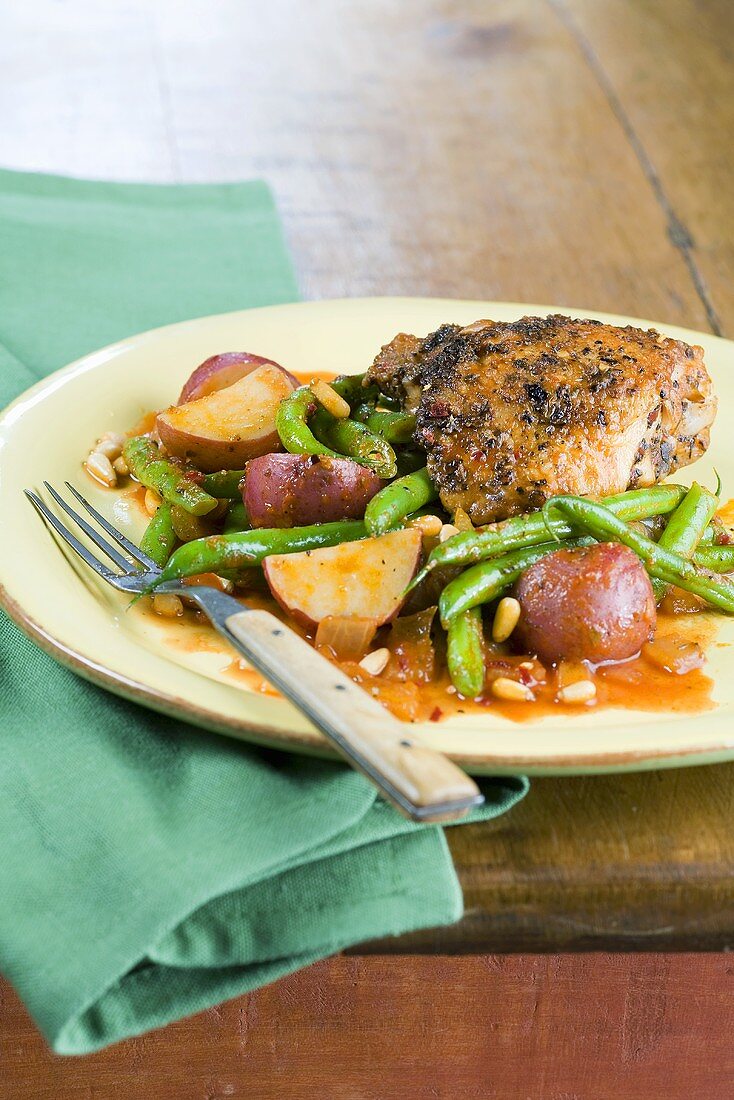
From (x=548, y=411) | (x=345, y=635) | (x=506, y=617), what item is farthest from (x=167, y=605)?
(x=548, y=411)

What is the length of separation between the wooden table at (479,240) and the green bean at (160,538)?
1088 mm

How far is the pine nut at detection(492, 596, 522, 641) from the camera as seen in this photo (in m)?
2.66

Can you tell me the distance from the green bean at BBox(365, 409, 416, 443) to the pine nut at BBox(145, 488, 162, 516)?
0.60 meters

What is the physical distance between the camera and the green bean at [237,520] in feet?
10.2

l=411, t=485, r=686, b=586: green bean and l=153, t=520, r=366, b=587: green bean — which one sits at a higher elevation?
l=153, t=520, r=366, b=587: green bean

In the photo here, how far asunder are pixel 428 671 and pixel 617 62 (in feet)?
20.4

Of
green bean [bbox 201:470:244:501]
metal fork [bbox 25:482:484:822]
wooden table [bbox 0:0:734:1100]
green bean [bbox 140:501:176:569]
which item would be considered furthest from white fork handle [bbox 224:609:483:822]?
green bean [bbox 201:470:244:501]

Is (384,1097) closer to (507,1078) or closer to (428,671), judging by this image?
(507,1078)

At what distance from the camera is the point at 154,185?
18.2 ft

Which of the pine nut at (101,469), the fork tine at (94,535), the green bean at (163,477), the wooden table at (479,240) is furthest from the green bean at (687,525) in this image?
the pine nut at (101,469)

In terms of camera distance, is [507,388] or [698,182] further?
[698,182]

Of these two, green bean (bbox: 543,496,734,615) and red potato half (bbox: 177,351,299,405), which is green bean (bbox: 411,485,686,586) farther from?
red potato half (bbox: 177,351,299,405)

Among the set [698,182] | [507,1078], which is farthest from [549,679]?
[698,182]

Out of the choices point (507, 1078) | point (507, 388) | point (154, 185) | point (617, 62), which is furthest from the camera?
point (617, 62)
